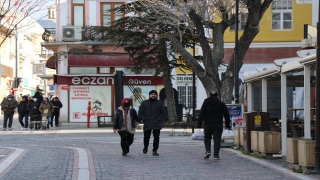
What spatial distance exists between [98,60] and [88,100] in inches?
103

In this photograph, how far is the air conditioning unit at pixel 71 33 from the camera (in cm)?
4216

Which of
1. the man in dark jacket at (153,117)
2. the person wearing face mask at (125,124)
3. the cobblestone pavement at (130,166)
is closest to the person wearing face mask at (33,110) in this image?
the cobblestone pavement at (130,166)

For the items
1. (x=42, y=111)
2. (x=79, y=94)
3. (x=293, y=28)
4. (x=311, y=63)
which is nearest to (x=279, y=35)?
(x=293, y=28)

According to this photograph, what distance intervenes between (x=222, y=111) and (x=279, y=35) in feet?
93.2

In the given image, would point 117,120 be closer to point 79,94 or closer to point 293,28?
point 79,94

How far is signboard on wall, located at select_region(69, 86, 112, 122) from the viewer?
41594mm

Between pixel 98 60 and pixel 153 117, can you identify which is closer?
pixel 153 117

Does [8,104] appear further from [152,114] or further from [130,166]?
[130,166]

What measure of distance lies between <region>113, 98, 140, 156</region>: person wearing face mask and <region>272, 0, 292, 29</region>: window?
2763 cm

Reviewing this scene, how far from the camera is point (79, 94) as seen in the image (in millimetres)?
41844

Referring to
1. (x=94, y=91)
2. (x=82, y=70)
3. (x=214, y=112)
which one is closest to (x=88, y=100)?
(x=94, y=91)

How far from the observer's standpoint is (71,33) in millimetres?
42250

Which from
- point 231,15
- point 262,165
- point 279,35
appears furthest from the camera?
point 279,35

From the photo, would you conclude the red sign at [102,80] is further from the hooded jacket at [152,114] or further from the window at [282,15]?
the hooded jacket at [152,114]
